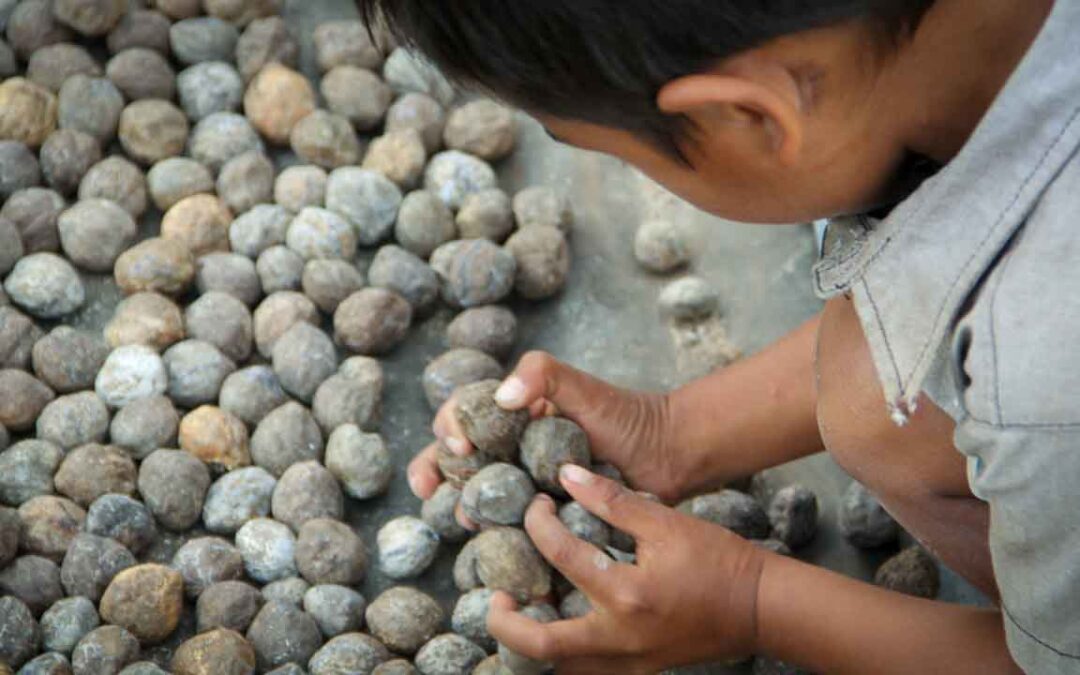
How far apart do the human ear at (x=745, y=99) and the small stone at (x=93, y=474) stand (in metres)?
0.71

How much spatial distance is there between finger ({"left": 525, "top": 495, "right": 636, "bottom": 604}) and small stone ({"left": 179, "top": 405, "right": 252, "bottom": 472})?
347mm

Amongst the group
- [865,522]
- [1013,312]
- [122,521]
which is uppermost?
[1013,312]

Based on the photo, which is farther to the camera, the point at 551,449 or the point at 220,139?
the point at 220,139

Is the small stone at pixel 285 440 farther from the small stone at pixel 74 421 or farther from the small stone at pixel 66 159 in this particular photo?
the small stone at pixel 66 159

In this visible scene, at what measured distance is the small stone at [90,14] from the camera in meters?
1.65

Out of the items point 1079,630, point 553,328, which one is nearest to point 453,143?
point 553,328

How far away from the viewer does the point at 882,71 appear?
831mm

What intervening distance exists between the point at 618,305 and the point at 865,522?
38 cm

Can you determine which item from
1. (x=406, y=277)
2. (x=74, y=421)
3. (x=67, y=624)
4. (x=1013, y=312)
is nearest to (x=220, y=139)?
(x=406, y=277)

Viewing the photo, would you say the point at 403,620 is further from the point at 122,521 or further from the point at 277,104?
the point at 277,104

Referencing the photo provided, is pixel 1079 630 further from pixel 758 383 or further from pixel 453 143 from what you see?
pixel 453 143

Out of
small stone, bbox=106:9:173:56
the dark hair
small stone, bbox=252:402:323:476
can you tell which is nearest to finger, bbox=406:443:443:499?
small stone, bbox=252:402:323:476

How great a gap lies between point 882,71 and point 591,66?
17cm

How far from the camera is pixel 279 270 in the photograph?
151cm
